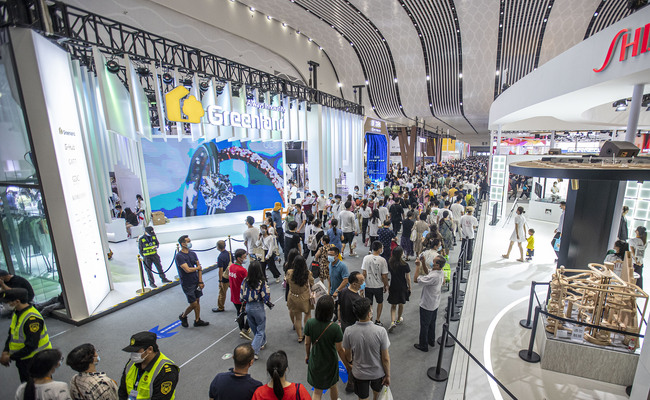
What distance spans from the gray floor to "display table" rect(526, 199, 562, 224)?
31.5 ft

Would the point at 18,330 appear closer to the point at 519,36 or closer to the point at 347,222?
the point at 347,222

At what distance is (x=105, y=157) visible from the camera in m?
7.80

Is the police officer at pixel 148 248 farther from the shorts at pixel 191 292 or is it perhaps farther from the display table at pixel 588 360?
the display table at pixel 588 360

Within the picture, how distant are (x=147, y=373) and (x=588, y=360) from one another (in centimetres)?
491

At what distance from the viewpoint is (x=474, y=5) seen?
13.7 meters

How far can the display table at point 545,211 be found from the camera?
39.0ft

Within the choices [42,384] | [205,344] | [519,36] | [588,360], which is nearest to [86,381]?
[42,384]

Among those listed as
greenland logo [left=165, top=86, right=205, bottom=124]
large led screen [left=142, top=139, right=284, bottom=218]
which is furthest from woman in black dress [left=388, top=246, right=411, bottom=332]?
large led screen [left=142, top=139, right=284, bottom=218]

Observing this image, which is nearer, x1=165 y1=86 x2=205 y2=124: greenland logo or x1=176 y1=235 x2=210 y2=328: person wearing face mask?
x1=176 y1=235 x2=210 y2=328: person wearing face mask

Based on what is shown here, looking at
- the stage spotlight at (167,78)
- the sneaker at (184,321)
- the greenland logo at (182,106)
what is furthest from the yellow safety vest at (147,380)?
the stage spotlight at (167,78)

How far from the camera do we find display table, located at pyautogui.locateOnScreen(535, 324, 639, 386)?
3668mm

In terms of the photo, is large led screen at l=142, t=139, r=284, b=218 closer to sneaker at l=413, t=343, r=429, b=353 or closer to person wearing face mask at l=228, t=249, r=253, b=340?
person wearing face mask at l=228, t=249, r=253, b=340

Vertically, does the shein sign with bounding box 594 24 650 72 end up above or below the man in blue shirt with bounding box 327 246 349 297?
above

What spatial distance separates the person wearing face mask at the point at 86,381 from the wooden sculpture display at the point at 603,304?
4.91 metres
